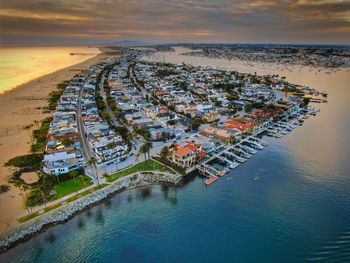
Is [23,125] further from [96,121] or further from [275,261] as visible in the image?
[275,261]

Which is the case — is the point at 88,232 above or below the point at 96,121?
below

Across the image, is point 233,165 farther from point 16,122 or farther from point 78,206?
point 16,122

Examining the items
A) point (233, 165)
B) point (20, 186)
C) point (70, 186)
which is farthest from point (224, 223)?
point (20, 186)

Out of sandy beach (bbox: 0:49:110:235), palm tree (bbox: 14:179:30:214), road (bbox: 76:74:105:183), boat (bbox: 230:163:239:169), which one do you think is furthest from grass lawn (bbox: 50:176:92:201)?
boat (bbox: 230:163:239:169)

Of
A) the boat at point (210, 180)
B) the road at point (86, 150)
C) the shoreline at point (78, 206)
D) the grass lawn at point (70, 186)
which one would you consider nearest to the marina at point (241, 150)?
the boat at point (210, 180)

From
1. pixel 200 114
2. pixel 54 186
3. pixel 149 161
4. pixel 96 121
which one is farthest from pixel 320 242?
pixel 96 121

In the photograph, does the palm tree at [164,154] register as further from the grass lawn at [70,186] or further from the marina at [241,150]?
the grass lawn at [70,186]
